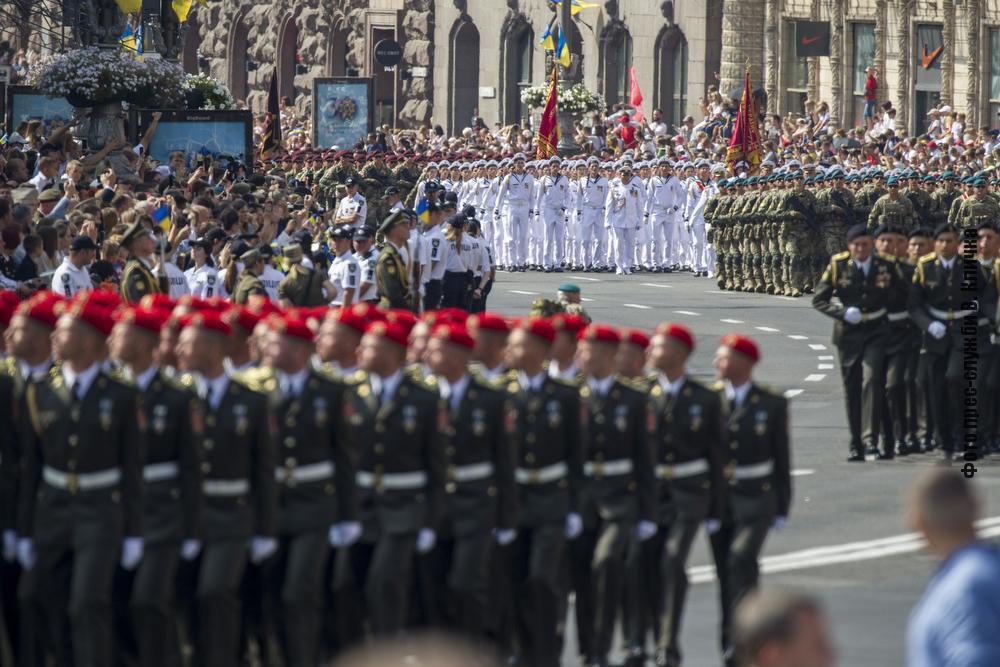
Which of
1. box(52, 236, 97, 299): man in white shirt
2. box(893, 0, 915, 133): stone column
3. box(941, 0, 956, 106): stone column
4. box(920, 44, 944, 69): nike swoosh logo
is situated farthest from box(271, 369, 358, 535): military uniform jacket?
box(893, 0, 915, 133): stone column

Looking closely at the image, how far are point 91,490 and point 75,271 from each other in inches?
254

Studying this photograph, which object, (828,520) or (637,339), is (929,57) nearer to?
(828,520)

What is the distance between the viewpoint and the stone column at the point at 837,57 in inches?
1996

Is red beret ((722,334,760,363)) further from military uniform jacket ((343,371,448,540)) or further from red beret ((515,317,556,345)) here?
military uniform jacket ((343,371,448,540))

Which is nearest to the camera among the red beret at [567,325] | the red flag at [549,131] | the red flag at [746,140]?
the red beret at [567,325]

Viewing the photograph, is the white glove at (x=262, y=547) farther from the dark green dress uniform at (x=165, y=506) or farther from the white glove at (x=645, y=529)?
the white glove at (x=645, y=529)

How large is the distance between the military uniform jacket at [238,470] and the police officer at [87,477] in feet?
1.00

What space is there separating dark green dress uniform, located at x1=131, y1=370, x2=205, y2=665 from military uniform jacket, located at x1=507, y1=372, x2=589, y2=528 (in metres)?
1.50

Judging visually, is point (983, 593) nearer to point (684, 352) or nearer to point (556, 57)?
point (684, 352)

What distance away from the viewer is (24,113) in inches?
1225

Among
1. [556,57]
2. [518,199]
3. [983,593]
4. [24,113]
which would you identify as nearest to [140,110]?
[24,113]

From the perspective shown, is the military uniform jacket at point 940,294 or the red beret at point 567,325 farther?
the military uniform jacket at point 940,294

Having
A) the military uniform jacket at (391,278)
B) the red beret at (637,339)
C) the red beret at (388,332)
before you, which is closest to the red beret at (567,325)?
the red beret at (637,339)

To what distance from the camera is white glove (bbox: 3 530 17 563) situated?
9938mm
